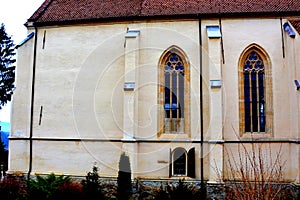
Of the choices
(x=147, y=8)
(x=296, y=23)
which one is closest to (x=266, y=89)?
(x=296, y=23)

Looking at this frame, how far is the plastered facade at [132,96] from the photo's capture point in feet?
45.9

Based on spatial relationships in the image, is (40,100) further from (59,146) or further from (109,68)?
(109,68)

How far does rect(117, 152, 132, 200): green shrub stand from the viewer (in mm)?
13001

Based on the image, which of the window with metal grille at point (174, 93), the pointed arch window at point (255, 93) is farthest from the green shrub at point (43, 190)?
the pointed arch window at point (255, 93)

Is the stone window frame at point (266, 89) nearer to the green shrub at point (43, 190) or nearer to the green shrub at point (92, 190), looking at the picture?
the green shrub at point (92, 190)

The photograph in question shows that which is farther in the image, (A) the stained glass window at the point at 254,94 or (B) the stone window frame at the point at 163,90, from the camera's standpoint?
(B) the stone window frame at the point at 163,90

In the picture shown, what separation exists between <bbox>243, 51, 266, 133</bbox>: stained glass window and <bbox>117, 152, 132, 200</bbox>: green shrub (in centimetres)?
601

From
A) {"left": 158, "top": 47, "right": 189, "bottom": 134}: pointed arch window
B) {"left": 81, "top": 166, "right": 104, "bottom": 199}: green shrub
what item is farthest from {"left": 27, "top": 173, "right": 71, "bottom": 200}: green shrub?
{"left": 158, "top": 47, "right": 189, "bottom": 134}: pointed arch window

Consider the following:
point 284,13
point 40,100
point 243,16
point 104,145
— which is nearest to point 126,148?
point 104,145

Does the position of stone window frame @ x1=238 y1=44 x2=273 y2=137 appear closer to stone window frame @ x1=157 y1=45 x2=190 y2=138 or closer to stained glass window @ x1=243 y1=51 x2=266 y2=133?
stained glass window @ x1=243 y1=51 x2=266 y2=133

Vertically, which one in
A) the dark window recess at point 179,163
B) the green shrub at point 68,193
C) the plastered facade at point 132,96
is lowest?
the green shrub at point 68,193

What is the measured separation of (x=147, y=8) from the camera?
15.5m

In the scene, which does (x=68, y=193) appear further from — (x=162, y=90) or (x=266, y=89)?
(x=266, y=89)

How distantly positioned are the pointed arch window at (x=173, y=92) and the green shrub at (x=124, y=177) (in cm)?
230
